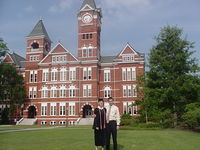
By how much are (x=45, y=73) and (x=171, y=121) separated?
29.0 m

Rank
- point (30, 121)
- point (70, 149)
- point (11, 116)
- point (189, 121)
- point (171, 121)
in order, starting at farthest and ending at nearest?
point (11, 116)
point (30, 121)
point (171, 121)
point (189, 121)
point (70, 149)

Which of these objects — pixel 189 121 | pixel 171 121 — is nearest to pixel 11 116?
pixel 171 121

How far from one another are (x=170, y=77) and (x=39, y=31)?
3422cm

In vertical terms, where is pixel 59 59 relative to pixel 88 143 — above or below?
above

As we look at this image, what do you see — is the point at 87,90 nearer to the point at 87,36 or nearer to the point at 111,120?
the point at 87,36

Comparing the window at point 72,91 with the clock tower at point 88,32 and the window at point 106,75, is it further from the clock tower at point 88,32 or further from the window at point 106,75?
the window at point 106,75

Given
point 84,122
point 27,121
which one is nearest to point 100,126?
point 84,122

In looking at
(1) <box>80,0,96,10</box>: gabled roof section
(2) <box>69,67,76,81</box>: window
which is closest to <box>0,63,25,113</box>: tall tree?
(2) <box>69,67,76,81</box>: window

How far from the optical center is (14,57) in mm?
54250

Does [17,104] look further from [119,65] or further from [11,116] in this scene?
[119,65]

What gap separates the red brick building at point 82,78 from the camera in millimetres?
46500

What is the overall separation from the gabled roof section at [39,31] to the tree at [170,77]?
99.1 ft

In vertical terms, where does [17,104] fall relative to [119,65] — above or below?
below

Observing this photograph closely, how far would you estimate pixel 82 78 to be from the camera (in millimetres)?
47281
